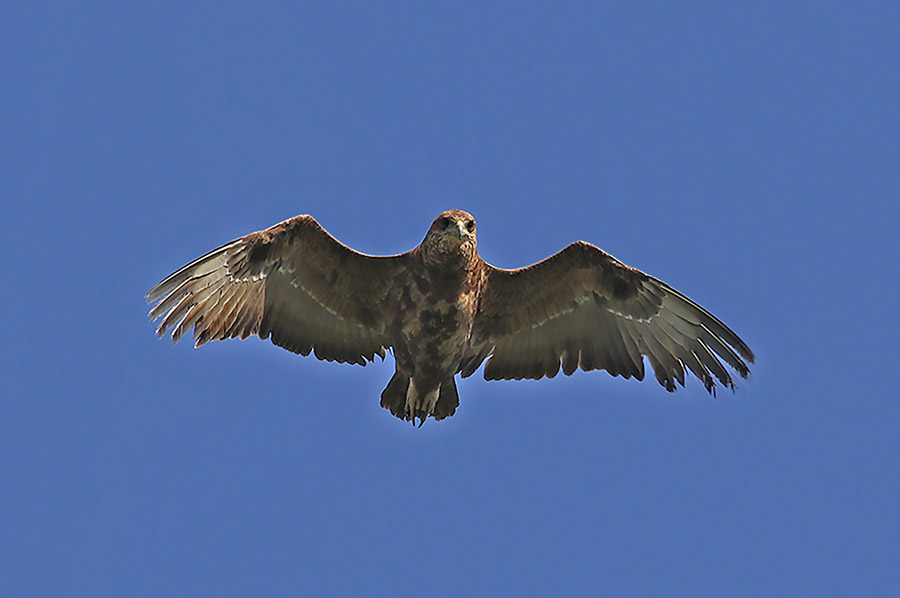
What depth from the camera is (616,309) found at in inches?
554

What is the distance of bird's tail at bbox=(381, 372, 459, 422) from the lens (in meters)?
14.0

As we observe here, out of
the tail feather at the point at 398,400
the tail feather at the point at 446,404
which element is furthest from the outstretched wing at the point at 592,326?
the tail feather at the point at 398,400

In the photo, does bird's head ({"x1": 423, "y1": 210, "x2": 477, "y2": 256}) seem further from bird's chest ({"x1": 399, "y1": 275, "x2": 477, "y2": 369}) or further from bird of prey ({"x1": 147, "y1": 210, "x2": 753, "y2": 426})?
bird's chest ({"x1": 399, "y1": 275, "x2": 477, "y2": 369})

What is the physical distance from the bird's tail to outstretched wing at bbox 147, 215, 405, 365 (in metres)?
0.43

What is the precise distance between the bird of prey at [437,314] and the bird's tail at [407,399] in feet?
0.04

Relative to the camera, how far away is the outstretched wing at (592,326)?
13828 mm

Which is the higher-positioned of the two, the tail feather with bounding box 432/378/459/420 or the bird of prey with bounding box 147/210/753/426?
the bird of prey with bounding box 147/210/753/426

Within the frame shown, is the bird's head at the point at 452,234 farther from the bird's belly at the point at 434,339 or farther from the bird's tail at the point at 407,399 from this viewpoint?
the bird's tail at the point at 407,399

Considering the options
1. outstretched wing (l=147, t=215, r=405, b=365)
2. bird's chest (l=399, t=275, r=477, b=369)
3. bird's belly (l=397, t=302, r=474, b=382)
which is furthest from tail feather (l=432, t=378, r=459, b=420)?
outstretched wing (l=147, t=215, r=405, b=365)

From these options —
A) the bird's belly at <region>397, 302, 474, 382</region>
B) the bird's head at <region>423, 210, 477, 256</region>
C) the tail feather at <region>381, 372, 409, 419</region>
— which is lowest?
the tail feather at <region>381, 372, 409, 419</region>

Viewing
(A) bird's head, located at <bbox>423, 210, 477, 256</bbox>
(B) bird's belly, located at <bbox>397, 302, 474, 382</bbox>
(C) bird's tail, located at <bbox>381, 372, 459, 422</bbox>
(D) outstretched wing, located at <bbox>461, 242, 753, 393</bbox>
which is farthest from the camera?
(C) bird's tail, located at <bbox>381, 372, 459, 422</bbox>

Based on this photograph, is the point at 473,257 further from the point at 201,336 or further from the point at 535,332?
the point at 201,336

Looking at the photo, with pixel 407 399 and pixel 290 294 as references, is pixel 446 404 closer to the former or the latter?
pixel 407 399

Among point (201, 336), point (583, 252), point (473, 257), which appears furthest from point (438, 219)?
point (201, 336)
